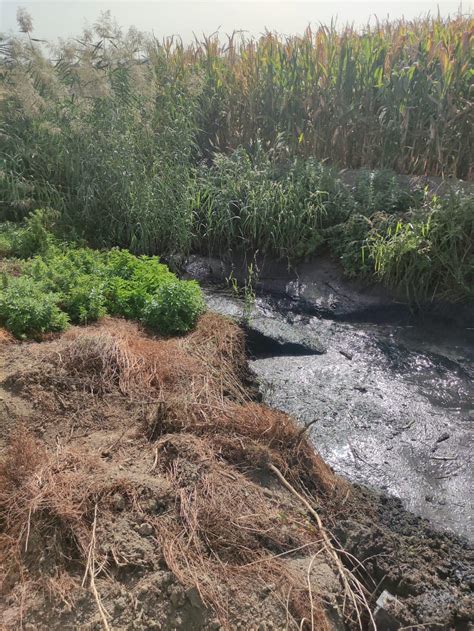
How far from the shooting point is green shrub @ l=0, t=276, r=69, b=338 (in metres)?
4.16

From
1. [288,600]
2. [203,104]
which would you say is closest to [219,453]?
[288,600]

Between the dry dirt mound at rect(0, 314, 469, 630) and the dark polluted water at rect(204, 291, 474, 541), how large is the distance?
1.73 feet

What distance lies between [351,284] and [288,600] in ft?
14.0

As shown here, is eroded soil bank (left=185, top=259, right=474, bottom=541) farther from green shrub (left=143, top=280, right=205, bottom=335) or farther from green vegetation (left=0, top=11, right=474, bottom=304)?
green shrub (left=143, top=280, right=205, bottom=335)

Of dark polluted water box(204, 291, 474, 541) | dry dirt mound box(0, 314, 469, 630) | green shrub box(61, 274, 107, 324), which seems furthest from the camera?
green shrub box(61, 274, 107, 324)

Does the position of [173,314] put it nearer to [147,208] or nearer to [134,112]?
[147,208]

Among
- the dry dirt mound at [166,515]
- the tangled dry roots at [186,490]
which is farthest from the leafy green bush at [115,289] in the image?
the dry dirt mound at [166,515]

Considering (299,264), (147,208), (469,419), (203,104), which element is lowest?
(469,419)

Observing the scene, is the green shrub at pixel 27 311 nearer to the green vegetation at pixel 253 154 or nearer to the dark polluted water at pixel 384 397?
the green vegetation at pixel 253 154

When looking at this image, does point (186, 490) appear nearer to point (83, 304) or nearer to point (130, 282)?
point (83, 304)

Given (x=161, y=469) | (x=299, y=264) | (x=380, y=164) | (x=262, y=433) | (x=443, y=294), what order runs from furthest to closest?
1. (x=380, y=164)
2. (x=299, y=264)
3. (x=443, y=294)
4. (x=262, y=433)
5. (x=161, y=469)

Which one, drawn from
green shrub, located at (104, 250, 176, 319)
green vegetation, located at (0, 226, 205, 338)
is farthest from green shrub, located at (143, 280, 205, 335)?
green shrub, located at (104, 250, 176, 319)

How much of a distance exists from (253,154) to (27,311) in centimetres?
444

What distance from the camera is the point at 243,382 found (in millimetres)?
4707
